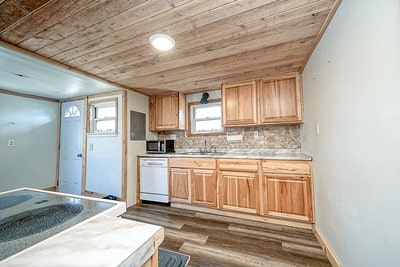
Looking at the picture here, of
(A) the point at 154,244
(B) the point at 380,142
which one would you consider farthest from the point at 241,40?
(A) the point at 154,244

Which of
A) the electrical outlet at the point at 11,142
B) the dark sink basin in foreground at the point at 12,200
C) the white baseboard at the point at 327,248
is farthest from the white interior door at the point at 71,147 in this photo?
the white baseboard at the point at 327,248

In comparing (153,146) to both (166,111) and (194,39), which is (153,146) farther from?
(194,39)

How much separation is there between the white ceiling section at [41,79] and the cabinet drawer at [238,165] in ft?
7.30

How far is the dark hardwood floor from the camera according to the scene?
5.31 feet

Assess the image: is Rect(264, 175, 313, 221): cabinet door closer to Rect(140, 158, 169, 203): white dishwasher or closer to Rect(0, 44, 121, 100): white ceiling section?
Rect(140, 158, 169, 203): white dishwasher

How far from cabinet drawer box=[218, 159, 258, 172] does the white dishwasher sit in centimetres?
101

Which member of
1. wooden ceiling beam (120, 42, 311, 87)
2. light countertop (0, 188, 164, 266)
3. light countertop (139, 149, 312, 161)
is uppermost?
wooden ceiling beam (120, 42, 311, 87)

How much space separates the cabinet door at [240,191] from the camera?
2.39 meters

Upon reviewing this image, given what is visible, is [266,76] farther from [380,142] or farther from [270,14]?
[380,142]

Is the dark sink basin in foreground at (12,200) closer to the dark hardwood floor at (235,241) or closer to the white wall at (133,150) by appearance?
the dark hardwood floor at (235,241)

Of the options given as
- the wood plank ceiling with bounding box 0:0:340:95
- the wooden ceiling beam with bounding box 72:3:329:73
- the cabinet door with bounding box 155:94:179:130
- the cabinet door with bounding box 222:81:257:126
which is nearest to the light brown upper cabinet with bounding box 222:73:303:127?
the cabinet door with bounding box 222:81:257:126

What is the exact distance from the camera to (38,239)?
20.5 inches

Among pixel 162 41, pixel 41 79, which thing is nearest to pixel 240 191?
pixel 162 41

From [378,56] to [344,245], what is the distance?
1.34 meters
